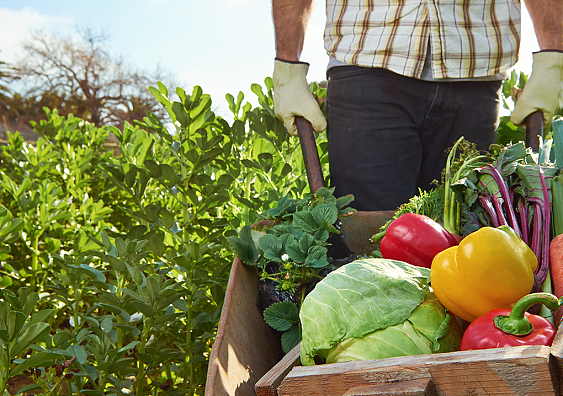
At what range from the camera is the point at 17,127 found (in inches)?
894

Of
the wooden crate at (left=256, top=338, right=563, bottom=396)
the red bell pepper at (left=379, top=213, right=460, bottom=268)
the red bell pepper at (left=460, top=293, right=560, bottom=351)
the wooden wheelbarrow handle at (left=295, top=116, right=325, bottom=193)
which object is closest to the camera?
the wooden crate at (left=256, top=338, right=563, bottom=396)

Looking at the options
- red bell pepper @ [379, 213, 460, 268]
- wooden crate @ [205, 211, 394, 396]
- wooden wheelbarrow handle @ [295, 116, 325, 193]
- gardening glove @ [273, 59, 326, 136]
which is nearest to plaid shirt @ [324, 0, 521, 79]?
gardening glove @ [273, 59, 326, 136]

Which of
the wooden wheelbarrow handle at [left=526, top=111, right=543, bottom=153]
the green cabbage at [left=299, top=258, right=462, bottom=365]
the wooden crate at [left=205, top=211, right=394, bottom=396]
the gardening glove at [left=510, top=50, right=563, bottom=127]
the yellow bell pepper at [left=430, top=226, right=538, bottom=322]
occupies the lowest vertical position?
the wooden crate at [left=205, top=211, right=394, bottom=396]

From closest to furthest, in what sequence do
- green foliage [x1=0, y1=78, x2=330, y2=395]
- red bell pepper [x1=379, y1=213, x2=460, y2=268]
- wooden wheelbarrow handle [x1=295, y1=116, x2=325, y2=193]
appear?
red bell pepper [x1=379, y1=213, x2=460, y2=268] → green foliage [x1=0, y1=78, x2=330, y2=395] → wooden wheelbarrow handle [x1=295, y1=116, x2=325, y2=193]

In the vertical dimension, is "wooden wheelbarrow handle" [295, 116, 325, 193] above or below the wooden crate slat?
above

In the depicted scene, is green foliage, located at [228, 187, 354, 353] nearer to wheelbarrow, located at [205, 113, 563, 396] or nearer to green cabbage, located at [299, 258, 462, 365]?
wheelbarrow, located at [205, 113, 563, 396]

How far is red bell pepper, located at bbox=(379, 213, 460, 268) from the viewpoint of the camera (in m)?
1.05

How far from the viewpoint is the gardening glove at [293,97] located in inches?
75.6

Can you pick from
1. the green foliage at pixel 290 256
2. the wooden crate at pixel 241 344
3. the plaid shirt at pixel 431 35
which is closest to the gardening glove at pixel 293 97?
the plaid shirt at pixel 431 35

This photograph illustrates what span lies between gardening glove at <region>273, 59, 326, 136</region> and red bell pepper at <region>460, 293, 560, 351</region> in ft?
4.41

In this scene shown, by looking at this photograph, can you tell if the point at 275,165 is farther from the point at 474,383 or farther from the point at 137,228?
the point at 474,383

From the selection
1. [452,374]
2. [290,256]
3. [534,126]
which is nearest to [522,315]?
[452,374]

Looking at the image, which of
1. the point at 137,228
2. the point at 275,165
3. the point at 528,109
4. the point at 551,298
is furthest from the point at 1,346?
the point at 528,109

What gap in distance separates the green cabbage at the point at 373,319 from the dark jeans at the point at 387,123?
105cm
